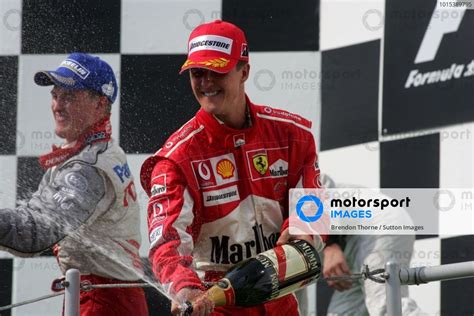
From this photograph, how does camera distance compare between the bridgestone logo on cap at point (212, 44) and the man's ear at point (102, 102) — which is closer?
the bridgestone logo on cap at point (212, 44)

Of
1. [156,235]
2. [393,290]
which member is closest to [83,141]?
[156,235]

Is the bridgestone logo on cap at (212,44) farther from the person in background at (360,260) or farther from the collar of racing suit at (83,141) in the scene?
the person in background at (360,260)

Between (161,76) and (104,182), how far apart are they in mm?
866

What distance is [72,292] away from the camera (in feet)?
9.45

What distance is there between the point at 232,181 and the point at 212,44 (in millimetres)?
381

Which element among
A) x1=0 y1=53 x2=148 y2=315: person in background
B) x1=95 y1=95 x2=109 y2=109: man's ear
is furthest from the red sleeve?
x1=95 y1=95 x2=109 y2=109: man's ear

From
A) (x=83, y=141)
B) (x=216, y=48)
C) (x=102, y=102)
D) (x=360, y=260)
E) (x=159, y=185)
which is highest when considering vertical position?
(x=216, y=48)

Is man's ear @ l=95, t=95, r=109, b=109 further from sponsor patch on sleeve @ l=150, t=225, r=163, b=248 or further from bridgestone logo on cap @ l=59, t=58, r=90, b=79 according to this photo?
sponsor patch on sleeve @ l=150, t=225, r=163, b=248

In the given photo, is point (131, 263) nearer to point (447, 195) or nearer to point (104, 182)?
point (104, 182)

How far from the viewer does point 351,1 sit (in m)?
4.16

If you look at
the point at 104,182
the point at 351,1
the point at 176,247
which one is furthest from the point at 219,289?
the point at 351,1

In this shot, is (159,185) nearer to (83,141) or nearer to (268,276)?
(268,276)

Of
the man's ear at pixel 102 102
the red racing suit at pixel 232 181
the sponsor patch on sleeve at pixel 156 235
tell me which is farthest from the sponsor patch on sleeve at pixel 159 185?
the man's ear at pixel 102 102

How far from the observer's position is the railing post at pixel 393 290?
2900 millimetres
